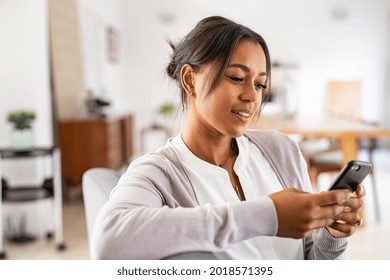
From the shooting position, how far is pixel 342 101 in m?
3.78

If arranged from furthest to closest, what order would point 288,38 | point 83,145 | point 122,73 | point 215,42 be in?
point 83,145 < point 288,38 < point 122,73 < point 215,42

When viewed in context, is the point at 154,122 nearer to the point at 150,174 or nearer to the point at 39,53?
the point at 39,53

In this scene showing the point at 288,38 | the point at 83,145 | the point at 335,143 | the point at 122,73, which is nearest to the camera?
the point at 122,73

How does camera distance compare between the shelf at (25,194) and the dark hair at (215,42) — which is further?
the shelf at (25,194)

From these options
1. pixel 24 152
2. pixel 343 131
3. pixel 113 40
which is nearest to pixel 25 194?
pixel 24 152

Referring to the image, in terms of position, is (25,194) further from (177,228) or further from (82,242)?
(177,228)

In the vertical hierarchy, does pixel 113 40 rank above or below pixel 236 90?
above

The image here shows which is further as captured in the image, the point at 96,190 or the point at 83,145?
the point at 83,145

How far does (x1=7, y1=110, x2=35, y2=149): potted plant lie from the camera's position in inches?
107

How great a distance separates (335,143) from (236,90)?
2794 mm

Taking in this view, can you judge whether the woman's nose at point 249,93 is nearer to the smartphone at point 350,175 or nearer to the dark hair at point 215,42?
the dark hair at point 215,42

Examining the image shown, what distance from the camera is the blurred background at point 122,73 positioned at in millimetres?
1995

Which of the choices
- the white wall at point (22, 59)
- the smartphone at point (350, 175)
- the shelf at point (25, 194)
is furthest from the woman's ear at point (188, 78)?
the white wall at point (22, 59)

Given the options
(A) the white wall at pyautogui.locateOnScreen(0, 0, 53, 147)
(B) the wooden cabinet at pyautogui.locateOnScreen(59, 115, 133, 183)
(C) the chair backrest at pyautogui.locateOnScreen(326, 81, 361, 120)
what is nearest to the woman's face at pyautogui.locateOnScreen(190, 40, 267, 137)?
(A) the white wall at pyautogui.locateOnScreen(0, 0, 53, 147)
